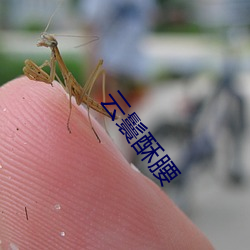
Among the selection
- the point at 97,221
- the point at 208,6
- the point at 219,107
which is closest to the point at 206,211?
the point at 219,107

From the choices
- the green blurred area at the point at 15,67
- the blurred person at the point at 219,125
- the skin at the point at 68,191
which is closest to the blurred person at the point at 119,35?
the blurred person at the point at 219,125

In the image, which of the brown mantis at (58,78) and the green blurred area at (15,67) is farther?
the green blurred area at (15,67)

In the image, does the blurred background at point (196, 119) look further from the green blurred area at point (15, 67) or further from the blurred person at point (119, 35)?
the green blurred area at point (15, 67)

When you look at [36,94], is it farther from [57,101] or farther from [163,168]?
[163,168]

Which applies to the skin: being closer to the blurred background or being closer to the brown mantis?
the brown mantis

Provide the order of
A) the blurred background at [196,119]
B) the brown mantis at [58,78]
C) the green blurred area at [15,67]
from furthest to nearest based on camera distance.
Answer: the green blurred area at [15,67] → the blurred background at [196,119] → the brown mantis at [58,78]

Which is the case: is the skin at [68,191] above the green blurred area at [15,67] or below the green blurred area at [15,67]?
below
